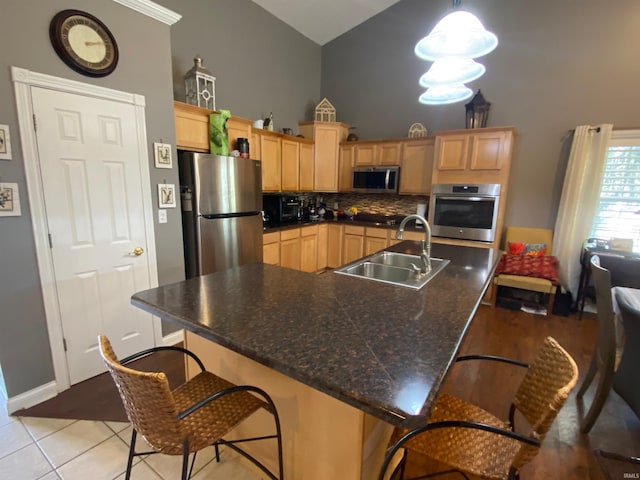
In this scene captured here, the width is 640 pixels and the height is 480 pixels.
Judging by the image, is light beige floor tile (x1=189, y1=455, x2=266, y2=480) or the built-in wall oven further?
the built-in wall oven

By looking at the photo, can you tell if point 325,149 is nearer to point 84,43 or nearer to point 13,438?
point 84,43

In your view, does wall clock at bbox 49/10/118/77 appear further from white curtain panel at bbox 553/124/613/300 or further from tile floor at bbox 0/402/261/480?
white curtain panel at bbox 553/124/613/300

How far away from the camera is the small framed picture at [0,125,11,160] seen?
5.84 feet

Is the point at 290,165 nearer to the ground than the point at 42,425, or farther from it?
farther from it

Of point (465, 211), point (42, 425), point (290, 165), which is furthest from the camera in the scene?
point (290, 165)

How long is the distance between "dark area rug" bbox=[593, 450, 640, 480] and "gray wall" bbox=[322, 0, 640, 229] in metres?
2.94

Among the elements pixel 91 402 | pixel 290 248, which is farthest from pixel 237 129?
pixel 91 402

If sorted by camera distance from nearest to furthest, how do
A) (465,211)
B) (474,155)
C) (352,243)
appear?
(474,155)
(465,211)
(352,243)

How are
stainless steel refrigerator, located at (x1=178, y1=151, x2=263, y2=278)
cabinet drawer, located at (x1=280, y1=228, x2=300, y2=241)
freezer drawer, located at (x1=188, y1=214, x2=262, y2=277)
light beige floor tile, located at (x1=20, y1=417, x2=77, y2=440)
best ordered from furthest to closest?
cabinet drawer, located at (x1=280, y1=228, x2=300, y2=241)
freezer drawer, located at (x1=188, y1=214, x2=262, y2=277)
stainless steel refrigerator, located at (x1=178, y1=151, x2=263, y2=278)
light beige floor tile, located at (x1=20, y1=417, x2=77, y2=440)

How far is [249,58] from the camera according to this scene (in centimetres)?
407

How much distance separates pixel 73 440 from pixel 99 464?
30cm

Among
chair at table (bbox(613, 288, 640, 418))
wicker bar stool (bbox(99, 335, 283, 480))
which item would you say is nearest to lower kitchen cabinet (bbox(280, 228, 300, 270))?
wicker bar stool (bbox(99, 335, 283, 480))

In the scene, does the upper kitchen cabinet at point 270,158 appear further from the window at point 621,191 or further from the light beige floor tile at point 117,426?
the window at point 621,191

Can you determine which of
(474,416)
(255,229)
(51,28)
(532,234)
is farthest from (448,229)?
(51,28)
